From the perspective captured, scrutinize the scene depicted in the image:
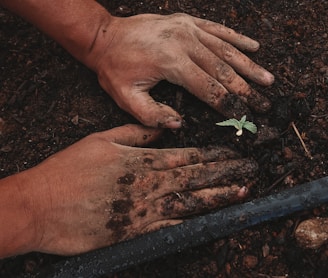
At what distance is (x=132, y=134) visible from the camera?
1812 millimetres

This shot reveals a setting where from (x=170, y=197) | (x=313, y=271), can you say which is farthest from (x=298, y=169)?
(x=170, y=197)

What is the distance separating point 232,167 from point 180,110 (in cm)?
33

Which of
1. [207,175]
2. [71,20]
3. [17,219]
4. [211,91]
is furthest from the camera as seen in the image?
[71,20]

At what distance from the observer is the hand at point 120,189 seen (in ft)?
5.32

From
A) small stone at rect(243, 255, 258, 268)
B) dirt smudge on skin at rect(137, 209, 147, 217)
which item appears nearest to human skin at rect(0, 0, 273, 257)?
dirt smudge on skin at rect(137, 209, 147, 217)

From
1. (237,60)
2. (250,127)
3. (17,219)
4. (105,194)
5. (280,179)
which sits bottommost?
(17,219)

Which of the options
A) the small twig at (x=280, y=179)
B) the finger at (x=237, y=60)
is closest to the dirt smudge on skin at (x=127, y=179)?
the small twig at (x=280, y=179)

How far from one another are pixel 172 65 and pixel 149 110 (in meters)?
0.20

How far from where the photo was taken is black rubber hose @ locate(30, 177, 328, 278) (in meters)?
1.60

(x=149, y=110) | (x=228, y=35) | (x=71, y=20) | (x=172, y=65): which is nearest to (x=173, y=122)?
(x=149, y=110)

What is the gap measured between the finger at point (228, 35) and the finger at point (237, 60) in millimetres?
61

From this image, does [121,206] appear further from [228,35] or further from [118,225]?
[228,35]

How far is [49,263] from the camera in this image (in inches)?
67.2

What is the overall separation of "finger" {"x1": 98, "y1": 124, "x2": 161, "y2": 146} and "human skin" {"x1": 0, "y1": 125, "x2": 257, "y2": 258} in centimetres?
7
